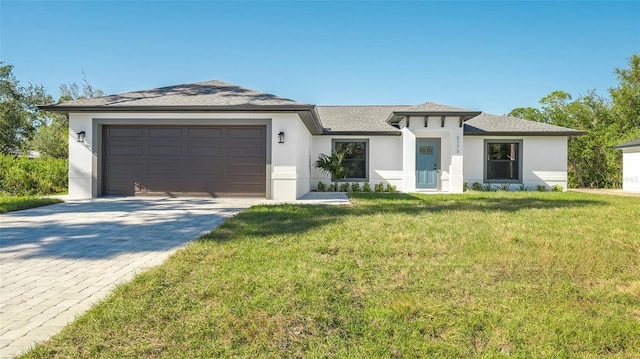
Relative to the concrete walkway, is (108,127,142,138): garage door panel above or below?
above

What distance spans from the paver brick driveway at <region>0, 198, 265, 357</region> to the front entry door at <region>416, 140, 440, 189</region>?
9850 millimetres

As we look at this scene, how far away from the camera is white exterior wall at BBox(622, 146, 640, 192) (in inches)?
622

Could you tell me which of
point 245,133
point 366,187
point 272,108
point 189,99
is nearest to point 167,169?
point 189,99

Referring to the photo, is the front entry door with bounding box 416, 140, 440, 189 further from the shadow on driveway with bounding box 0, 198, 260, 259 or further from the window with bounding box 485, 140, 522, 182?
the shadow on driveway with bounding box 0, 198, 260, 259

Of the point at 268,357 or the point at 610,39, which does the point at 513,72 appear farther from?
the point at 268,357

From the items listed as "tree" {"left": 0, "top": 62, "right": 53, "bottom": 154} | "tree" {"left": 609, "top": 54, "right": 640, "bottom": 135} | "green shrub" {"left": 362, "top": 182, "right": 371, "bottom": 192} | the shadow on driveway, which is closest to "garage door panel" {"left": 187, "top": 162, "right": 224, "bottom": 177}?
the shadow on driveway

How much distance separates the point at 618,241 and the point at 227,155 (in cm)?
963

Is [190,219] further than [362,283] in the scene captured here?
Yes

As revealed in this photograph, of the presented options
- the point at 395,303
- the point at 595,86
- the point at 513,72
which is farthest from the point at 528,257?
the point at 595,86

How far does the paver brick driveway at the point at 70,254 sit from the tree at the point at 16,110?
97.8 ft

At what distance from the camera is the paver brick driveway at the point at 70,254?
2424 millimetres

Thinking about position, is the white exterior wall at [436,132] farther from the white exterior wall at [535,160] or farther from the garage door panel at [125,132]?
the garage door panel at [125,132]

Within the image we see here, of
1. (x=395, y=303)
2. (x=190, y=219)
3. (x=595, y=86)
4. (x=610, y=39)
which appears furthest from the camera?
(x=595, y=86)

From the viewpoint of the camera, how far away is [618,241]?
4645mm
